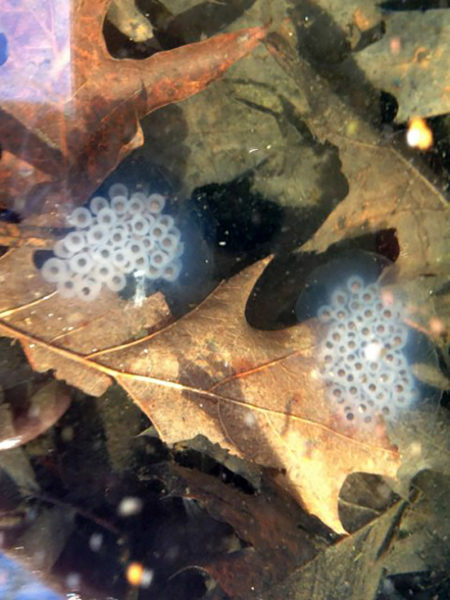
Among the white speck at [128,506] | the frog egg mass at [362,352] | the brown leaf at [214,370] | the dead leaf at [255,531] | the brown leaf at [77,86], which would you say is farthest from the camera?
the white speck at [128,506]

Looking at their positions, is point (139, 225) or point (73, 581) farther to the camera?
point (73, 581)

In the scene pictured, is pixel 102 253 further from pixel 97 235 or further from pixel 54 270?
pixel 54 270

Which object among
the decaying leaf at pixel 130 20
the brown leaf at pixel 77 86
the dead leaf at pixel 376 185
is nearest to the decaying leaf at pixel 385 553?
the dead leaf at pixel 376 185

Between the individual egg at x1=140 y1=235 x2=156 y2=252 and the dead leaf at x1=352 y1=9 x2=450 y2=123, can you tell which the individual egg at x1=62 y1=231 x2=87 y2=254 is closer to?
the individual egg at x1=140 y1=235 x2=156 y2=252

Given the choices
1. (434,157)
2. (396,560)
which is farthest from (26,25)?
(396,560)

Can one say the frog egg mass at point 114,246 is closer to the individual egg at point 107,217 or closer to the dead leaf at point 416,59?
the individual egg at point 107,217

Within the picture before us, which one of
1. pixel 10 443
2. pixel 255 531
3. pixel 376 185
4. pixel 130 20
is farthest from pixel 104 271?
pixel 255 531
